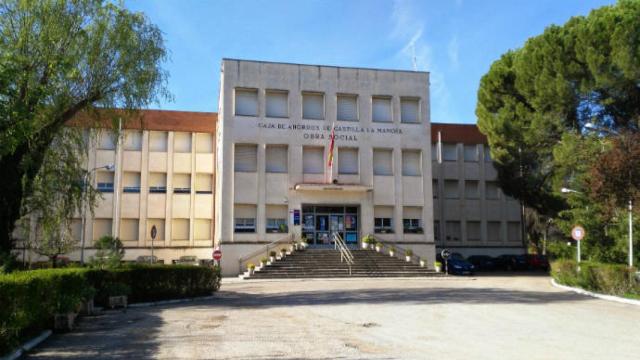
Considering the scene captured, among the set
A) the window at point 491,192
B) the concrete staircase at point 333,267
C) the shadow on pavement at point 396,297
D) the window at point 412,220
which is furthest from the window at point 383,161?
the shadow on pavement at point 396,297

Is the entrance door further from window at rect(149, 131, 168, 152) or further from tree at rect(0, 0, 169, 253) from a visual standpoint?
tree at rect(0, 0, 169, 253)

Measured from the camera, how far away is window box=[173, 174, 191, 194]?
132 ft

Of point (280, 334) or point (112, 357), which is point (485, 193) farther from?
point (112, 357)

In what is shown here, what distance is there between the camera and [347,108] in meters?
36.7

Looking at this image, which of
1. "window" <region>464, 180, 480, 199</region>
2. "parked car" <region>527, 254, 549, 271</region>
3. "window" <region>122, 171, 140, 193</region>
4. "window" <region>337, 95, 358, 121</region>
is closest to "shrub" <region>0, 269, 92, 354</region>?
"window" <region>337, 95, 358, 121</region>

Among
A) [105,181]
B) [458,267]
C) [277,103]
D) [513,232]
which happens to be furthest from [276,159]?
[513,232]

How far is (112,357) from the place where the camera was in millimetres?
8836

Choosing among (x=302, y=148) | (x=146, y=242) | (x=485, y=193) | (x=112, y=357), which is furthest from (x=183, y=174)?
(x=112, y=357)

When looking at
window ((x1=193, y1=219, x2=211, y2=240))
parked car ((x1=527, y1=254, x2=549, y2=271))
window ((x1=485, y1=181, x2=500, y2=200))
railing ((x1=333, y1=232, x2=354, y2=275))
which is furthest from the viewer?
window ((x1=485, y1=181, x2=500, y2=200))

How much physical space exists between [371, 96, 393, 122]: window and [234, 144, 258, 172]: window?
25.2 feet

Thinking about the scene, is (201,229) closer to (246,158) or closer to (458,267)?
(246,158)

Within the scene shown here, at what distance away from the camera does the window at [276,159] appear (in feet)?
115

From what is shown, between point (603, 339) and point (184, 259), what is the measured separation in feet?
102

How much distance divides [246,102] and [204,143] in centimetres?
740
